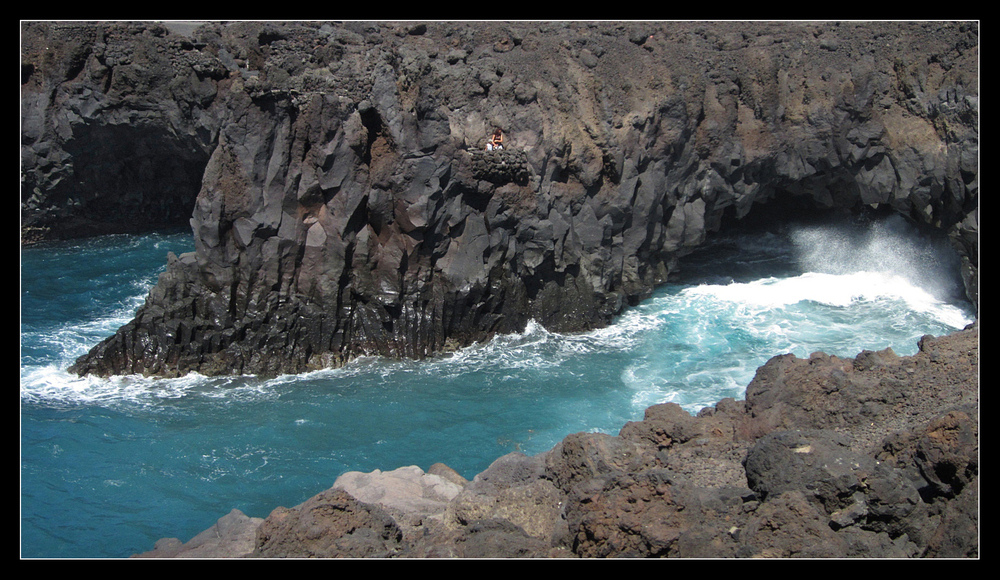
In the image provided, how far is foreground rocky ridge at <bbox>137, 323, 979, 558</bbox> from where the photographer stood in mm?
11203

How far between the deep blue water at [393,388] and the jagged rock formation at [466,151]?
157 centimetres

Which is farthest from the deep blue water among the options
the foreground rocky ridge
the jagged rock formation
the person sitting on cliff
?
the person sitting on cliff

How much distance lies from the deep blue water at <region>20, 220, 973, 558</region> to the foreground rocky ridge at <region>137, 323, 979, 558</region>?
6.87m

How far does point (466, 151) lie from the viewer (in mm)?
29234

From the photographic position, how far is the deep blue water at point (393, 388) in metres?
21.2

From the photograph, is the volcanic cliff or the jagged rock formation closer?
the volcanic cliff

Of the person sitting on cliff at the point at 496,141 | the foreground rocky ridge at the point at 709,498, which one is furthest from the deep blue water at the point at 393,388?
the person sitting on cliff at the point at 496,141

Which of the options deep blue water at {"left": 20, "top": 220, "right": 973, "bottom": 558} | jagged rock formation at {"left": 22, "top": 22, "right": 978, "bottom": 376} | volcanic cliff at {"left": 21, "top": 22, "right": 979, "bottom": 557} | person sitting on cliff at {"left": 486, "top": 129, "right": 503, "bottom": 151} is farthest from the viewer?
person sitting on cliff at {"left": 486, "top": 129, "right": 503, "bottom": 151}

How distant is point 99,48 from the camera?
3653cm

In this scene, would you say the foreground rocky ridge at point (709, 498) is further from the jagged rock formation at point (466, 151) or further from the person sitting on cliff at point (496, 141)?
the person sitting on cliff at point (496, 141)

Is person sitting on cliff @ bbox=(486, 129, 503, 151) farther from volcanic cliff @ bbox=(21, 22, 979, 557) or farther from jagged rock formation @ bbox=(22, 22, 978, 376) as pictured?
jagged rock formation @ bbox=(22, 22, 978, 376)

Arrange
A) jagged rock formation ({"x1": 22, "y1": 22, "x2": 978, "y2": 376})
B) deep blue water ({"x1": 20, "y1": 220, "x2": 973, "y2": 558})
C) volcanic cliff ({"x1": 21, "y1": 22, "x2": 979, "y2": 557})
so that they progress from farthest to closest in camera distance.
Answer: jagged rock formation ({"x1": 22, "y1": 22, "x2": 978, "y2": 376}) < volcanic cliff ({"x1": 21, "y1": 22, "x2": 979, "y2": 557}) < deep blue water ({"x1": 20, "y1": 220, "x2": 973, "y2": 558})

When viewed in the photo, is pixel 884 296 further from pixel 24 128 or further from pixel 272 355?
pixel 24 128

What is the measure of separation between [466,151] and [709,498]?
751 inches
